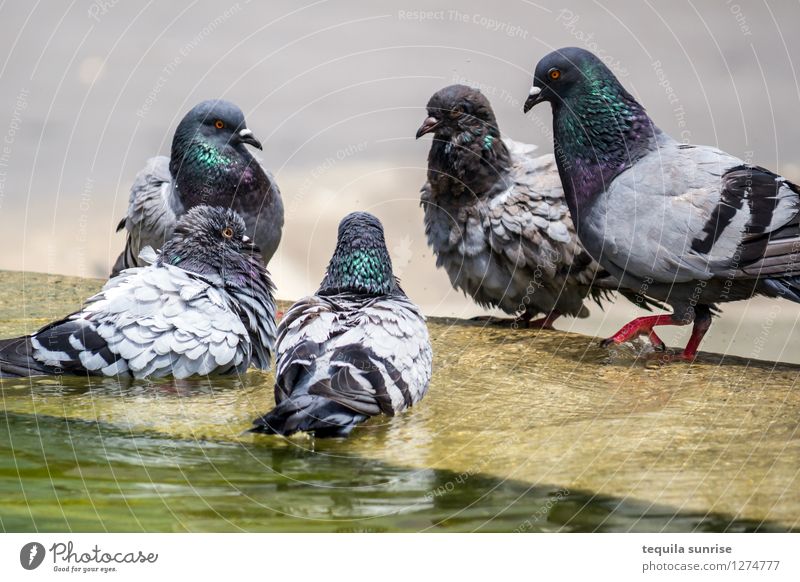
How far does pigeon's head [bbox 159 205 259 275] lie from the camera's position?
5.23 metres

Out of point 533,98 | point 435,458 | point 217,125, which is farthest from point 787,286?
point 217,125

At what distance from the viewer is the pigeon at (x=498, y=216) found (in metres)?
6.34

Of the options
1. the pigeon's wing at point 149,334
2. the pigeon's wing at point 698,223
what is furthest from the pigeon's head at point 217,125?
the pigeon's wing at point 698,223

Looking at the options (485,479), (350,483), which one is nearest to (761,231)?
(485,479)

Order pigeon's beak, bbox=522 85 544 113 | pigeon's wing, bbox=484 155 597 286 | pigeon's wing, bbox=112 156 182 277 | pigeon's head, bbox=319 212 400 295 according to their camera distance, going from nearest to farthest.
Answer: pigeon's head, bbox=319 212 400 295
pigeon's beak, bbox=522 85 544 113
pigeon's wing, bbox=484 155 597 286
pigeon's wing, bbox=112 156 182 277

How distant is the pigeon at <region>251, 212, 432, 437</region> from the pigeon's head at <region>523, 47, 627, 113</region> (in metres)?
1.67

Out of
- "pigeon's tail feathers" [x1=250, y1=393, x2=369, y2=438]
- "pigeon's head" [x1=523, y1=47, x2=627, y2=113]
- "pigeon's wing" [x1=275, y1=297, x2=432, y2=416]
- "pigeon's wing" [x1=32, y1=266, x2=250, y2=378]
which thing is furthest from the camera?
"pigeon's head" [x1=523, y1=47, x2=627, y2=113]

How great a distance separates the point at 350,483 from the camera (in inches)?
138

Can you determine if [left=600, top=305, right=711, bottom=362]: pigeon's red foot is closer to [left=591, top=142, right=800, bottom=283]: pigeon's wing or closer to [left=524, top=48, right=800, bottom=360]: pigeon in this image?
[left=524, top=48, right=800, bottom=360]: pigeon

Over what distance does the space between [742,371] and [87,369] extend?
145 inches

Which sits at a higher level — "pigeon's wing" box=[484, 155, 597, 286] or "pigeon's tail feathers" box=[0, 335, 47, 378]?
"pigeon's wing" box=[484, 155, 597, 286]

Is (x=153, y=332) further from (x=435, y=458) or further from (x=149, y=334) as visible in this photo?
(x=435, y=458)

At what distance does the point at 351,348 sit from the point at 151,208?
3092 millimetres
